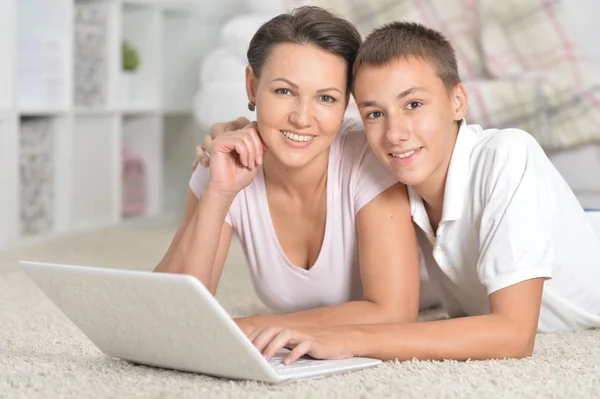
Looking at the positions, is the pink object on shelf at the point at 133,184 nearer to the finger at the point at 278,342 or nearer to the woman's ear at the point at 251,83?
the woman's ear at the point at 251,83

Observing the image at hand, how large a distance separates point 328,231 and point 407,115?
0.28 metres

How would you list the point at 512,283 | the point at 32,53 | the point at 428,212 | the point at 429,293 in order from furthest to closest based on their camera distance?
the point at 32,53 → the point at 429,293 → the point at 428,212 → the point at 512,283

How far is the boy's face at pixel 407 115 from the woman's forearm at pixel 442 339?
9.6 inches

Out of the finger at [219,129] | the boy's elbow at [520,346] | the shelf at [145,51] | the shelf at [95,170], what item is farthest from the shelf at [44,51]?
the boy's elbow at [520,346]

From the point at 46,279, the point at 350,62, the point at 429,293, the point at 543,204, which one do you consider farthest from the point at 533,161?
the point at 46,279

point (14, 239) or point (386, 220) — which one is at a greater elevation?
point (386, 220)

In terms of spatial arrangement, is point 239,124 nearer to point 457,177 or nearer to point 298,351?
point 457,177

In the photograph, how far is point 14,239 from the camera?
2941 millimetres

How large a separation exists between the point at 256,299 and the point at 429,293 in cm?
43

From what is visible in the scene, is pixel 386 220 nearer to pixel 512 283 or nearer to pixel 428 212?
pixel 428 212

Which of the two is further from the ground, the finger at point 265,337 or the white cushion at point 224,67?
the white cushion at point 224,67

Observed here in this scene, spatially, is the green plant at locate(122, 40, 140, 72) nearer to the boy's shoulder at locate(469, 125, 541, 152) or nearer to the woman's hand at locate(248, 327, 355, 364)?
the boy's shoulder at locate(469, 125, 541, 152)

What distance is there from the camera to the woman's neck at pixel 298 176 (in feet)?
5.44

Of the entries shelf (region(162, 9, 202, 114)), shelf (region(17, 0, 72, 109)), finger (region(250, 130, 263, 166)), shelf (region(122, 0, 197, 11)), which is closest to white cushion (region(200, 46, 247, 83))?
shelf (region(17, 0, 72, 109))
